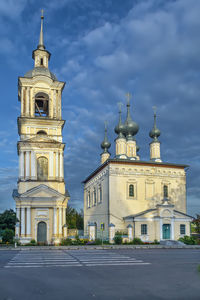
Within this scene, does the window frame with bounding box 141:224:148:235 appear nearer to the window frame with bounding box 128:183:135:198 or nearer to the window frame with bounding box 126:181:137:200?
the window frame with bounding box 126:181:137:200

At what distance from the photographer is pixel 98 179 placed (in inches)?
1759

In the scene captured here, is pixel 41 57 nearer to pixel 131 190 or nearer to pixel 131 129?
pixel 131 129

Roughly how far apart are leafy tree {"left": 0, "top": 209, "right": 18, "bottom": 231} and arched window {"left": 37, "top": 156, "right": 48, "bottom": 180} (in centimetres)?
539

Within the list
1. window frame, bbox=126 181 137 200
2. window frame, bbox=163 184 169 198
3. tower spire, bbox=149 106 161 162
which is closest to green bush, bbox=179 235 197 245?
window frame, bbox=163 184 169 198

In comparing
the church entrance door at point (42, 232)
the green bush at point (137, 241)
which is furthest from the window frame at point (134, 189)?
the church entrance door at point (42, 232)

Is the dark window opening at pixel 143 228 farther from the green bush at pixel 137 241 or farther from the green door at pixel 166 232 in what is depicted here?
the green bush at pixel 137 241

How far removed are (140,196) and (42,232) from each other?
1214 cm

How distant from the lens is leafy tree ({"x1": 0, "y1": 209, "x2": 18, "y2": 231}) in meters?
33.4

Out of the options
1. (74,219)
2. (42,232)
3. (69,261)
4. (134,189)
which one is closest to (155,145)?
(134,189)

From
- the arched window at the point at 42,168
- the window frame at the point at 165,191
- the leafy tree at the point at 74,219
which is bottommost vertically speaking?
the leafy tree at the point at 74,219

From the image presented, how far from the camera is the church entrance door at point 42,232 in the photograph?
35.8 m

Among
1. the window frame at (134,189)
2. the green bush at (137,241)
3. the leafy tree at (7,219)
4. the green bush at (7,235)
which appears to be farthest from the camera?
the window frame at (134,189)

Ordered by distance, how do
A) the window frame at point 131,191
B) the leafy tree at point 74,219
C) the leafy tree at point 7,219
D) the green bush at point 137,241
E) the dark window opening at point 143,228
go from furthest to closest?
the leafy tree at point 74,219, the window frame at point 131,191, the dark window opening at point 143,228, the green bush at point 137,241, the leafy tree at point 7,219

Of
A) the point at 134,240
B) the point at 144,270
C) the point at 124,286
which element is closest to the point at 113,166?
the point at 134,240
